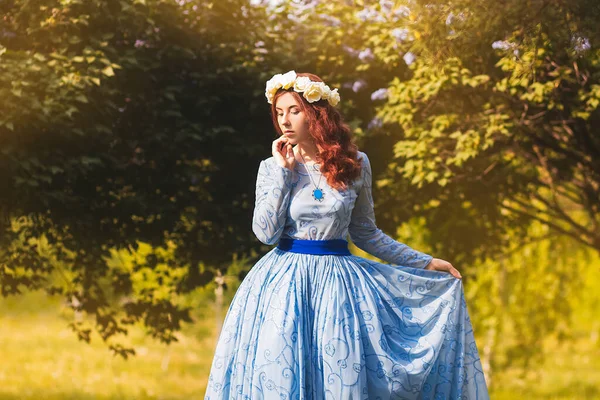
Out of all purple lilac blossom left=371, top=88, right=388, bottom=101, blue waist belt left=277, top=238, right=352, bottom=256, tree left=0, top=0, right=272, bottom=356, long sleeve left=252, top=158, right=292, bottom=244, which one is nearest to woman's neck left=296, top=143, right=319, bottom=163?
long sleeve left=252, top=158, right=292, bottom=244

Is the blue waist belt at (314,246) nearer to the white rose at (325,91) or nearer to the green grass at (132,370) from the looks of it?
the white rose at (325,91)

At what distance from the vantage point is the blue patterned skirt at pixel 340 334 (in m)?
3.22

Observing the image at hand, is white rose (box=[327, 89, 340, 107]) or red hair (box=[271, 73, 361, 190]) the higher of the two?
white rose (box=[327, 89, 340, 107])

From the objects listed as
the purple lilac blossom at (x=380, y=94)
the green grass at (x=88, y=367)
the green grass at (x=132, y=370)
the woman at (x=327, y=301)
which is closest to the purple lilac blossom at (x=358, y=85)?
the purple lilac blossom at (x=380, y=94)

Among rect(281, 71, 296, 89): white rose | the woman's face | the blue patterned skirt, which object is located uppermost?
rect(281, 71, 296, 89): white rose

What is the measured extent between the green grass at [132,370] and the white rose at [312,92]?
7118 millimetres

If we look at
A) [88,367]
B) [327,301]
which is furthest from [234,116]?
[88,367]

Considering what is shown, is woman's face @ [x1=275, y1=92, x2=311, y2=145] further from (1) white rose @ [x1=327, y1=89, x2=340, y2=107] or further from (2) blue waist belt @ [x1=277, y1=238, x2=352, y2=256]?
(2) blue waist belt @ [x1=277, y1=238, x2=352, y2=256]

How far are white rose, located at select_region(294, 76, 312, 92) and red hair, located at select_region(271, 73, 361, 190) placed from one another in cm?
3

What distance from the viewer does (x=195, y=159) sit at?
6.04 m

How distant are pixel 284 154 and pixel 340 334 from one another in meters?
0.80

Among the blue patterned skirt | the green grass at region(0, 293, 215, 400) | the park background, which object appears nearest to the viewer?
the blue patterned skirt

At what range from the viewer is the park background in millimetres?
4977

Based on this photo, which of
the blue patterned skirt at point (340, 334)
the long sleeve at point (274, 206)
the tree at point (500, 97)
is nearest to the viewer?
the blue patterned skirt at point (340, 334)
